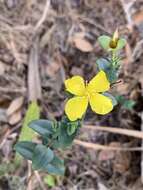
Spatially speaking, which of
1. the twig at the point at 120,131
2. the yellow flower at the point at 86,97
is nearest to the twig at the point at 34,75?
the twig at the point at 120,131

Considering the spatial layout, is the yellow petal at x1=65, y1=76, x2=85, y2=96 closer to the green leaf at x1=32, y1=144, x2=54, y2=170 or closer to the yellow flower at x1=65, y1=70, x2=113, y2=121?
the yellow flower at x1=65, y1=70, x2=113, y2=121

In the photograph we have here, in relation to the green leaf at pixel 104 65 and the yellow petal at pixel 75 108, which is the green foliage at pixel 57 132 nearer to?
the green leaf at pixel 104 65

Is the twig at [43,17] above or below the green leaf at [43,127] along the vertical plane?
above

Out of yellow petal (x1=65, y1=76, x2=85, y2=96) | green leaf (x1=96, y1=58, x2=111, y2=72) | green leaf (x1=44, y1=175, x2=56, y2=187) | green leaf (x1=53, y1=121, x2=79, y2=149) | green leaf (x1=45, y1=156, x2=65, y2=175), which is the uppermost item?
green leaf (x1=96, y1=58, x2=111, y2=72)

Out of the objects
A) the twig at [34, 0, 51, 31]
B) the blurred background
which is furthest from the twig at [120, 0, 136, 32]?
the twig at [34, 0, 51, 31]

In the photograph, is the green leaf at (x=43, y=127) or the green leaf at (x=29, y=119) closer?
the green leaf at (x=43, y=127)

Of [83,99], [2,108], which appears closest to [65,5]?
[2,108]
